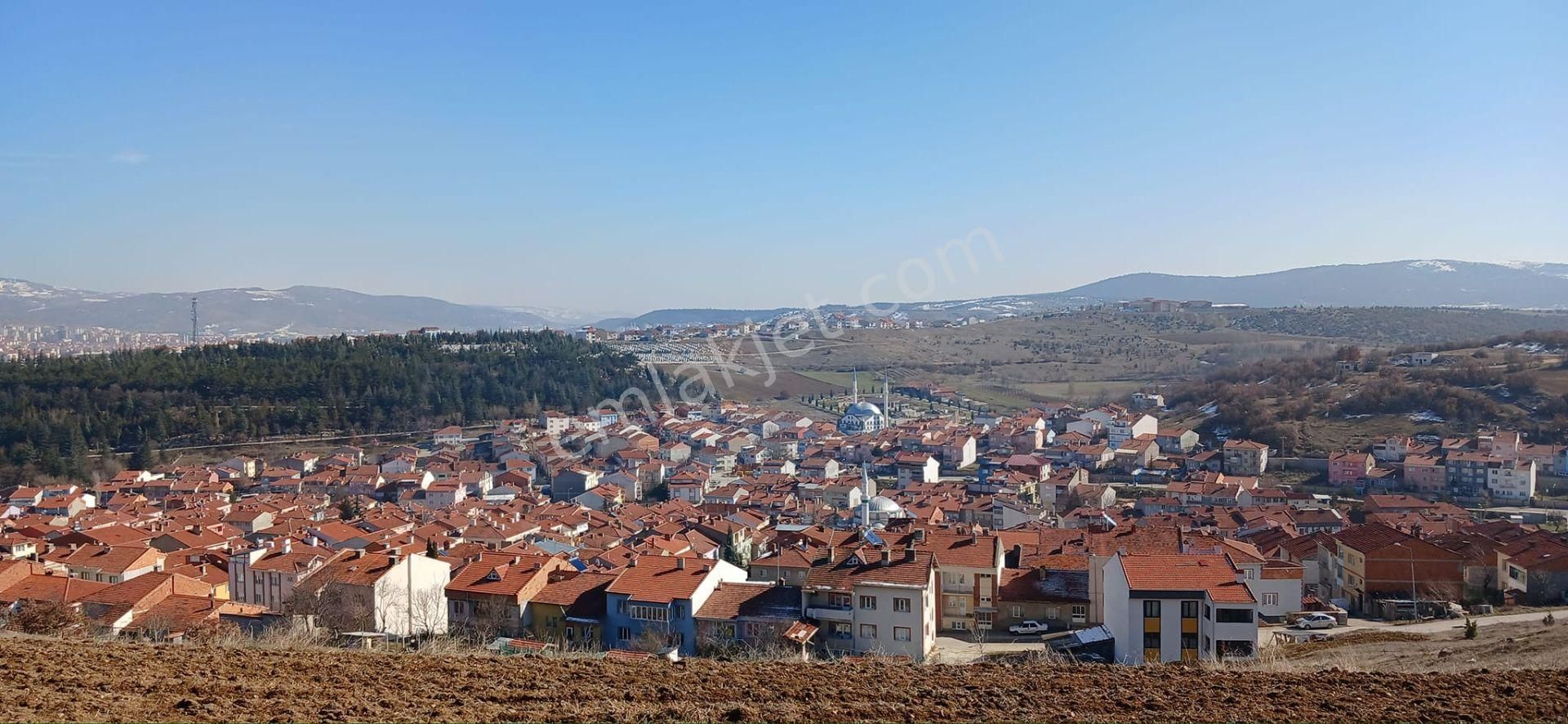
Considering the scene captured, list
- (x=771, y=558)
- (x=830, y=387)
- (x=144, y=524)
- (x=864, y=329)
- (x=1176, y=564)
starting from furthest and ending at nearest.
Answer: (x=864, y=329), (x=830, y=387), (x=144, y=524), (x=771, y=558), (x=1176, y=564)

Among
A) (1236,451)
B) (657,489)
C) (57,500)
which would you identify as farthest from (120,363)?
(1236,451)

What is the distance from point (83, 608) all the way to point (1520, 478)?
102 ft

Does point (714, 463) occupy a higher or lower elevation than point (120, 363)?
lower

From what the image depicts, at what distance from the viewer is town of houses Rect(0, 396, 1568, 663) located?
10.8 meters

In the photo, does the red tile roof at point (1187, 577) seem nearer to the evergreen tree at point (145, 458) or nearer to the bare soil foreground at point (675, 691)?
the bare soil foreground at point (675, 691)

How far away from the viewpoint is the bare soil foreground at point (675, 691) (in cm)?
445

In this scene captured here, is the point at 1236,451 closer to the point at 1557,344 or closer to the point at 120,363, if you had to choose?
the point at 1557,344

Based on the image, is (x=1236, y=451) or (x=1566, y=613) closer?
(x=1566, y=613)

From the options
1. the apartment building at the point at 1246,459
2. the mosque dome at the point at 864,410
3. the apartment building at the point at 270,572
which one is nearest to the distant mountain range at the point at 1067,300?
the mosque dome at the point at 864,410

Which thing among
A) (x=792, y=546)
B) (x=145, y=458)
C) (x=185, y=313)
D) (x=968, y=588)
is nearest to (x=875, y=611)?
(x=968, y=588)

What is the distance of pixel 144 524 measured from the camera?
65.9 feet

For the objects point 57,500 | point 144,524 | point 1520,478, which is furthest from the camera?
point 1520,478

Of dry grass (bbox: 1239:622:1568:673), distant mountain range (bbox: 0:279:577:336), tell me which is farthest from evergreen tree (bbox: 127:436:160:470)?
distant mountain range (bbox: 0:279:577:336)

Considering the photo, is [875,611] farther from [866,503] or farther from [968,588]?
[866,503]
